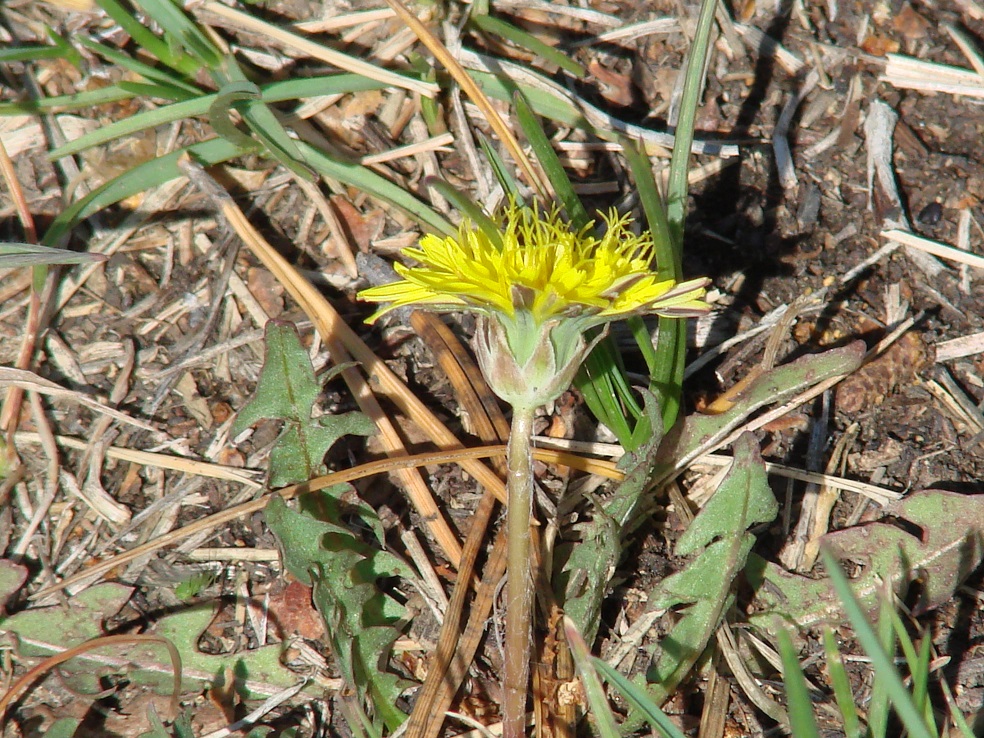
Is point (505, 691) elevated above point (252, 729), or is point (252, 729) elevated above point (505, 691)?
point (505, 691)

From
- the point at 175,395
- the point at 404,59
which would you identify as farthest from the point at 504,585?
the point at 404,59

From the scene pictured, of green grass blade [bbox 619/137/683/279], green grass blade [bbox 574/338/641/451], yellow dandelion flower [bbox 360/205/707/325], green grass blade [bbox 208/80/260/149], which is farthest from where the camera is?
green grass blade [bbox 208/80/260/149]

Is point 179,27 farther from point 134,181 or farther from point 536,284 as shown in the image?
point 536,284

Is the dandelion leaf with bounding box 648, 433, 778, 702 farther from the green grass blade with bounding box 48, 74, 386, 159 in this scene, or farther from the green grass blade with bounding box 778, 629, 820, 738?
the green grass blade with bounding box 48, 74, 386, 159

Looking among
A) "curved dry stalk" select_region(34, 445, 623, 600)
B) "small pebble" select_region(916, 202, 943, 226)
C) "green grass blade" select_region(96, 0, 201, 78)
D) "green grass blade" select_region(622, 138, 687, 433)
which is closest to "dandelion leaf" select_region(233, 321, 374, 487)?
"curved dry stalk" select_region(34, 445, 623, 600)

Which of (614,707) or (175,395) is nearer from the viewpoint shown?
(614,707)

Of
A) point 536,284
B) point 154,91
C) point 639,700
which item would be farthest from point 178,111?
point 639,700

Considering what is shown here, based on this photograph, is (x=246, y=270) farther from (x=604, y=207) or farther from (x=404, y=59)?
(x=604, y=207)
